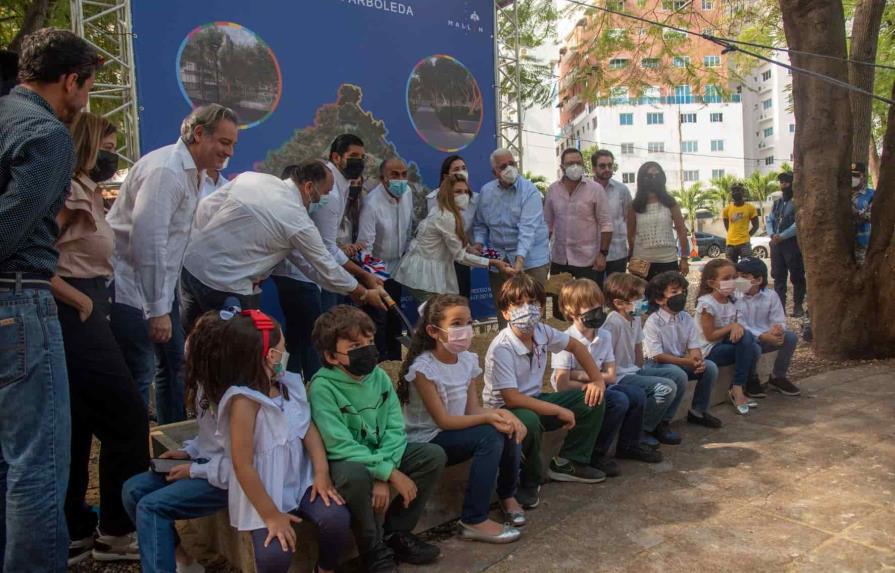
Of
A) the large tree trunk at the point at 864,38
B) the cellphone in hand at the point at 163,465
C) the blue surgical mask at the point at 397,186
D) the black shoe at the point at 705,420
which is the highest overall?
the large tree trunk at the point at 864,38

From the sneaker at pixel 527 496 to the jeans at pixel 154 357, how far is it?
170 centimetres

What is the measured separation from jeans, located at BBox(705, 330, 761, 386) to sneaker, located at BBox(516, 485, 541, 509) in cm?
214

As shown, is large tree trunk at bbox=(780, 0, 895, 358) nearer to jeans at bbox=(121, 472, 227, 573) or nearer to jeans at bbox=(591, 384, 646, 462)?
jeans at bbox=(591, 384, 646, 462)

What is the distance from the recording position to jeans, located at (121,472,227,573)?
245 centimetres

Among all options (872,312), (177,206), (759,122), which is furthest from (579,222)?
(759,122)

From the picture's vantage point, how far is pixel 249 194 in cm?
→ 371

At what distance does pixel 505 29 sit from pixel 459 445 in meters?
7.42

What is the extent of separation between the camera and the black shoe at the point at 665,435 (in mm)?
→ 4289

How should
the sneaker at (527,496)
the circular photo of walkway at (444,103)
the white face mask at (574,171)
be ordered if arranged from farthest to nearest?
1. the circular photo of walkway at (444,103)
2. the white face mask at (574,171)
3. the sneaker at (527,496)

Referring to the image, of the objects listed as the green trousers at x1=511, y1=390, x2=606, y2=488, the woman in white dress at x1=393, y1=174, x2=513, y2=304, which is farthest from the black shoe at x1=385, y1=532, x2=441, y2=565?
the woman in white dress at x1=393, y1=174, x2=513, y2=304

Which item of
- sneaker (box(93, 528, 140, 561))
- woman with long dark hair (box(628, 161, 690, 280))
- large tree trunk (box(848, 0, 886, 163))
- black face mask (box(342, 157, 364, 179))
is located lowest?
sneaker (box(93, 528, 140, 561))

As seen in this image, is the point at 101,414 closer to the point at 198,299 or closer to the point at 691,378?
the point at 198,299

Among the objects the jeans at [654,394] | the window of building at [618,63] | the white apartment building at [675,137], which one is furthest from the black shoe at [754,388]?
the white apartment building at [675,137]

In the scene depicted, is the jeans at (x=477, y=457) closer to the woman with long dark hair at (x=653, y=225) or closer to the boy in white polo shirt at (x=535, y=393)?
the boy in white polo shirt at (x=535, y=393)
